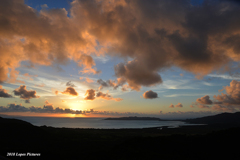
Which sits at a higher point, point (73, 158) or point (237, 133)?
point (237, 133)

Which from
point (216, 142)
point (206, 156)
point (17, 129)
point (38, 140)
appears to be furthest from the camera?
point (17, 129)

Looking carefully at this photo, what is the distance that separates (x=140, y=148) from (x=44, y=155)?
27.1m

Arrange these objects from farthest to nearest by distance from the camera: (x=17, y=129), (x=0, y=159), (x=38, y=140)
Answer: (x=17, y=129)
(x=38, y=140)
(x=0, y=159)

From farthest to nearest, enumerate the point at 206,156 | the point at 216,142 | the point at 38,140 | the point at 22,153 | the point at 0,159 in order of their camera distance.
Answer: the point at 38,140 < the point at 216,142 < the point at 206,156 < the point at 22,153 < the point at 0,159

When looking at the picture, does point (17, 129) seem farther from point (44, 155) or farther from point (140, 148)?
point (140, 148)

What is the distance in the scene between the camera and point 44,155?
38.1 meters

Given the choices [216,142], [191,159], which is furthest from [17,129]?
[216,142]

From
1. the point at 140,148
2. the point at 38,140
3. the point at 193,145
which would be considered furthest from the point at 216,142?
the point at 38,140

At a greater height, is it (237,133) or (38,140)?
(237,133)

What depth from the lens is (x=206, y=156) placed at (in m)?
39.0

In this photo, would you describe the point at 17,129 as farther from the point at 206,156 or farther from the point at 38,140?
the point at 206,156

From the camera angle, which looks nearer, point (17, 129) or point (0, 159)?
point (0, 159)

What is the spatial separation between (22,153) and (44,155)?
17.3ft

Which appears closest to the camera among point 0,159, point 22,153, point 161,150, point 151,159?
point 0,159
